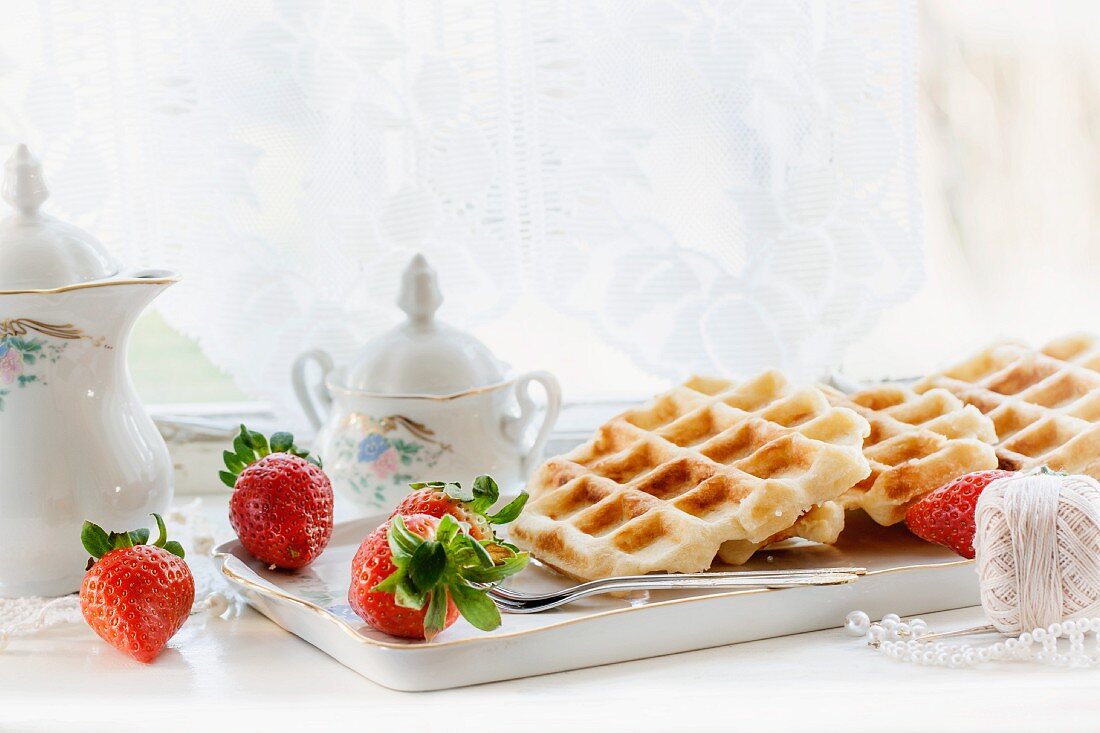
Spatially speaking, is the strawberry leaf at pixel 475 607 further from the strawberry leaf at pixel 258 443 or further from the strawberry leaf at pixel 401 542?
the strawberry leaf at pixel 258 443

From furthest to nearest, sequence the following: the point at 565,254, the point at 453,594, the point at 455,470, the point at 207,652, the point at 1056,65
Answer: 1. the point at 1056,65
2. the point at 565,254
3. the point at 455,470
4. the point at 207,652
5. the point at 453,594

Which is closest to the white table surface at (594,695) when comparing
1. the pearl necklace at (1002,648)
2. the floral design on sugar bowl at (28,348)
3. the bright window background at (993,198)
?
the pearl necklace at (1002,648)

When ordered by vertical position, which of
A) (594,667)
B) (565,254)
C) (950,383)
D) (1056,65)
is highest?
(1056,65)

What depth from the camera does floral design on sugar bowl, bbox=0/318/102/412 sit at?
0.90m

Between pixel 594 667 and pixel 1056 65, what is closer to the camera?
pixel 594 667

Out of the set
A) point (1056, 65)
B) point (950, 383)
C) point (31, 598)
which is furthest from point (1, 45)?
point (1056, 65)

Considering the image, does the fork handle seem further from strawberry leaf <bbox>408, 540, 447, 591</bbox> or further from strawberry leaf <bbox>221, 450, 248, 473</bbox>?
strawberry leaf <bbox>221, 450, 248, 473</bbox>

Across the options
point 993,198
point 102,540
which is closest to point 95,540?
point 102,540

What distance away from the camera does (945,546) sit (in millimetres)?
906

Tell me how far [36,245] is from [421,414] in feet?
1.20

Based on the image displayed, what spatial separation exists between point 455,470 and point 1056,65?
2.77 feet

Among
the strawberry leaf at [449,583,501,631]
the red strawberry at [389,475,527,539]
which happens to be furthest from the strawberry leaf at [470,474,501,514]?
the strawberry leaf at [449,583,501,631]

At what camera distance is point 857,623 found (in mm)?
826

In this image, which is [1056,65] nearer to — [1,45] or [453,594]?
[453,594]
